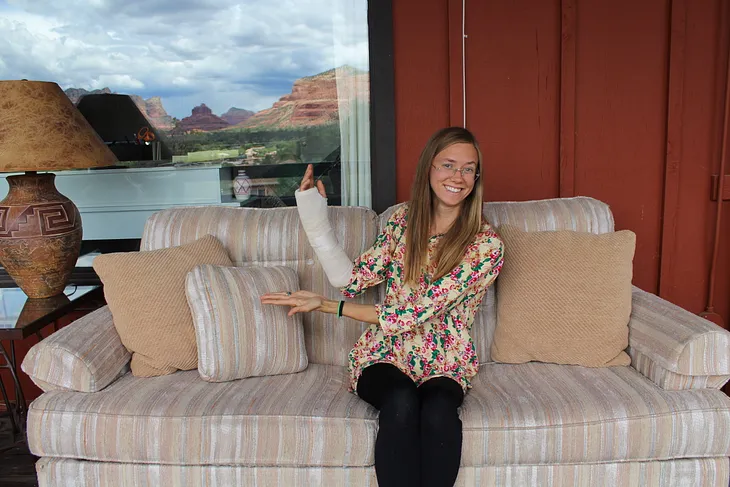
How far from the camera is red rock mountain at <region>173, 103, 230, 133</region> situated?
3156mm

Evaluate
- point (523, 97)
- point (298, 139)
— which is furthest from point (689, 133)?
point (298, 139)

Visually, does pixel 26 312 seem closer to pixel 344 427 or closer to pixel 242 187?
pixel 242 187

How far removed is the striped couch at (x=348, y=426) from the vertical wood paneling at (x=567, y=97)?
1.09 meters

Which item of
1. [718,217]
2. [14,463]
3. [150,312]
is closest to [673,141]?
[718,217]

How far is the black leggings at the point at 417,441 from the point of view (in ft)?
5.68

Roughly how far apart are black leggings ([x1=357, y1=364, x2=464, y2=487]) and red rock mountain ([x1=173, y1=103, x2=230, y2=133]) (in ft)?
6.10

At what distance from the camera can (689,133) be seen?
298cm

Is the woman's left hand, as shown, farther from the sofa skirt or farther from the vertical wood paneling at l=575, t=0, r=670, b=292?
the vertical wood paneling at l=575, t=0, r=670, b=292

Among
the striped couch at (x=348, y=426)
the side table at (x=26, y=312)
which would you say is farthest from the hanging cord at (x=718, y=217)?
the side table at (x=26, y=312)

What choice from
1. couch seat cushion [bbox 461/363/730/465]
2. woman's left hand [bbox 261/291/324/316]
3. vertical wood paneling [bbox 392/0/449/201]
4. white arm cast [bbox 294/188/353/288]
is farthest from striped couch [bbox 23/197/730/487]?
vertical wood paneling [bbox 392/0/449/201]

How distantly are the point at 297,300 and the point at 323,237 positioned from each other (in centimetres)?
23

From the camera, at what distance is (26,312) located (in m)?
2.38

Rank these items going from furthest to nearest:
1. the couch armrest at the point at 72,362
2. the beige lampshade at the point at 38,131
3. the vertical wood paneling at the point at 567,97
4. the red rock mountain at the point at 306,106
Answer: the red rock mountain at the point at 306,106
the vertical wood paneling at the point at 567,97
the beige lampshade at the point at 38,131
the couch armrest at the point at 72,362

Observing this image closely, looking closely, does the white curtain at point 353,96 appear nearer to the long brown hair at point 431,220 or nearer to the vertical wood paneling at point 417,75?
the vertical wood paneling at point 417,75
